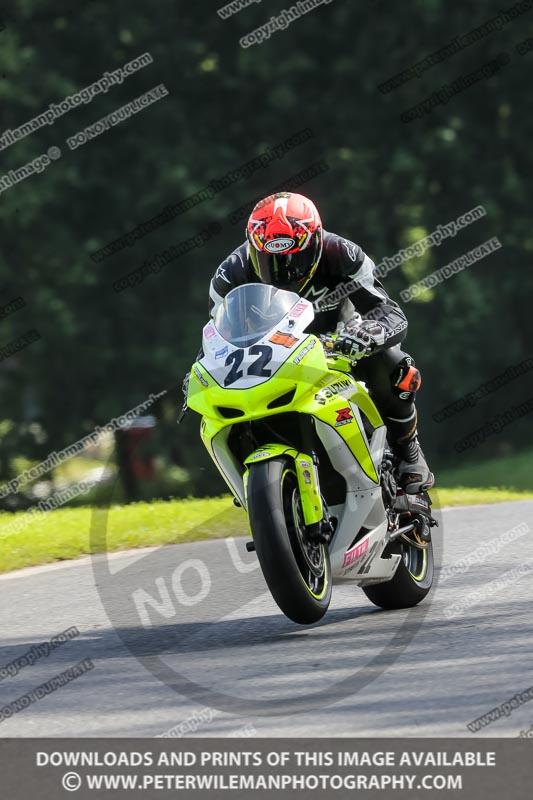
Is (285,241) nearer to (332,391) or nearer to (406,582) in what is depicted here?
(332,391)

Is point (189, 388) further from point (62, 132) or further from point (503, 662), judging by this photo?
point (62, 132)

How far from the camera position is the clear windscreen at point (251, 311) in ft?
20.3

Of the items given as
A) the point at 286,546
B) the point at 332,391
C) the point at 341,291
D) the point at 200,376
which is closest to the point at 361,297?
the point at 341,291

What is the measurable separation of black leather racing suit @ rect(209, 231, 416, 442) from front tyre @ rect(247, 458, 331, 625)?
41.1 inches

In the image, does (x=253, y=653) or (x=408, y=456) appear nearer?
(x=253, y=653)

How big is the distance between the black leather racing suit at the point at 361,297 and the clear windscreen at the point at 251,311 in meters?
0.34

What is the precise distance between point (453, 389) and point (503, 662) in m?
22.3

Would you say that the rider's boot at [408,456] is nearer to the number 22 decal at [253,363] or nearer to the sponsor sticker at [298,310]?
the sponsor sticker at [298,310]

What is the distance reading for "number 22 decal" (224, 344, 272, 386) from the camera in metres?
5.96

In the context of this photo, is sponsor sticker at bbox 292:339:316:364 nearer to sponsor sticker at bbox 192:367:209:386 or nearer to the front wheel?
sponsor sticker at bbox 192:367:209:386

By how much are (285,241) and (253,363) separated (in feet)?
2.35

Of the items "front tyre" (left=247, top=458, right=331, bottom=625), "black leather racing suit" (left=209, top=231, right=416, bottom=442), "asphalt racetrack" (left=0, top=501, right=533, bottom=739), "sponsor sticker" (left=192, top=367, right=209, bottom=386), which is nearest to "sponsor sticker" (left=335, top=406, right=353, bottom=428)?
"front tyre" (left=247, top=458, right=331, bottom=625)

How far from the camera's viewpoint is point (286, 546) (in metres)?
5.66
